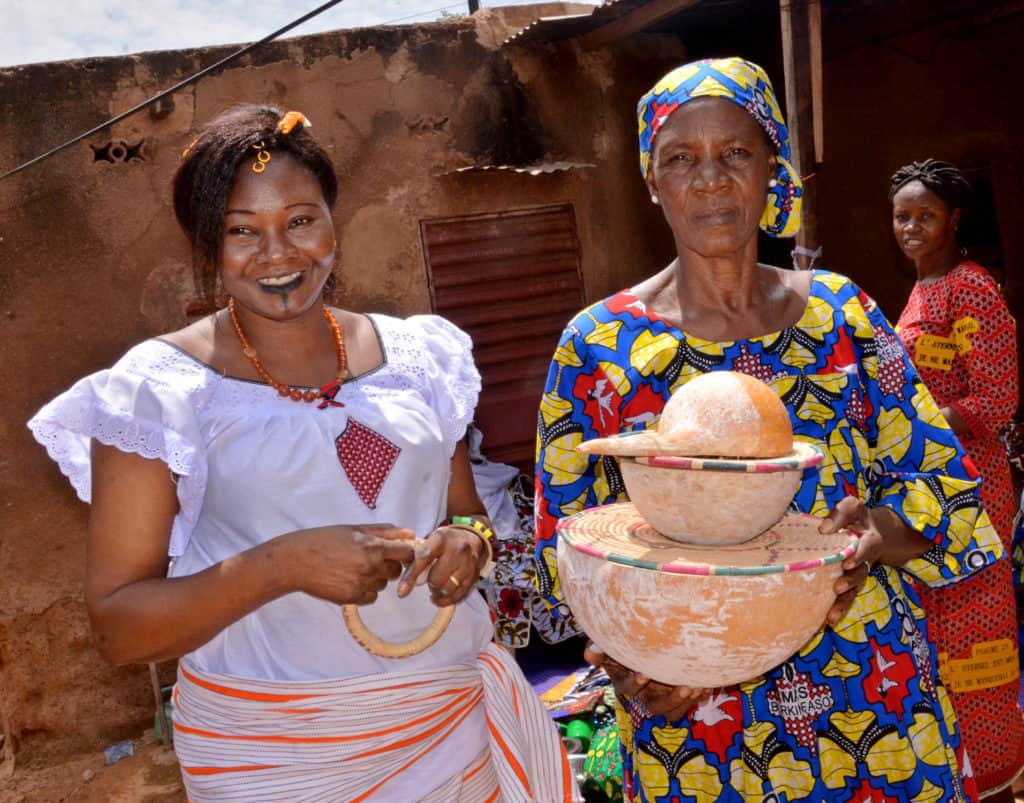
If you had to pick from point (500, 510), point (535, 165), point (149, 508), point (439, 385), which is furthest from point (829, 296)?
point (535, 165)

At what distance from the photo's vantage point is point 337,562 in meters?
1.55

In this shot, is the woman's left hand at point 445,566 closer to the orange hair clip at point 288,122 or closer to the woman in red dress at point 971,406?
the orange hair clip at point 288,122

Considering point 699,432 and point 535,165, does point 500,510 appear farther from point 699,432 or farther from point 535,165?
point 699,432

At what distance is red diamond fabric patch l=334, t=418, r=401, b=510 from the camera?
1.77 metres

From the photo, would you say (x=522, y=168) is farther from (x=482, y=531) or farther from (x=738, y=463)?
(x=738, y=463)

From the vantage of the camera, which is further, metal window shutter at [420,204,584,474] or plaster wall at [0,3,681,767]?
metal window shutter at [420,204,584,474]

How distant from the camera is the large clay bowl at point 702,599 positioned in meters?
1.37

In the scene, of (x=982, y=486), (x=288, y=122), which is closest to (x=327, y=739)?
(x=288, y=122)

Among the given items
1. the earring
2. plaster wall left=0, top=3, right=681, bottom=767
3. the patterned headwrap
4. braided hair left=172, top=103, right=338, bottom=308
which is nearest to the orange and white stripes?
braided hair left=172, top=103, right=338, bottom=308

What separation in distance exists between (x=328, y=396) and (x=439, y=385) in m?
0.27

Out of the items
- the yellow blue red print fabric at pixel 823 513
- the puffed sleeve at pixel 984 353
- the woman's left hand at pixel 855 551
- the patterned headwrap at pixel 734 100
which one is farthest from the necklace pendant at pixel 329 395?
the puffed sleeve at pixel 984 353

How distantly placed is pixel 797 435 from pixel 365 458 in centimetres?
81

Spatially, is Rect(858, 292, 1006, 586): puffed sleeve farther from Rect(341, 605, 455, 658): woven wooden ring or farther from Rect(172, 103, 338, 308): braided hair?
Rect(172, 103, 338, 308): braided hair

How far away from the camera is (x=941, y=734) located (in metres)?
1.84
